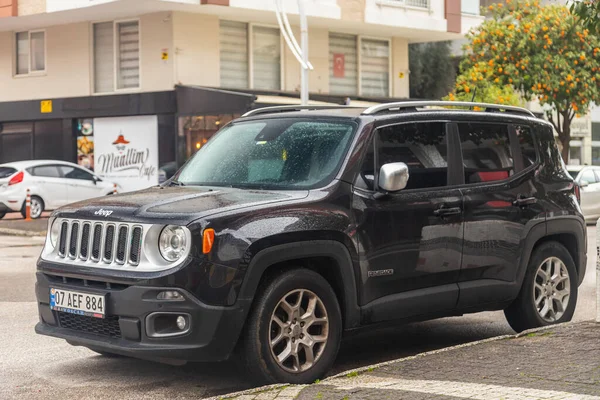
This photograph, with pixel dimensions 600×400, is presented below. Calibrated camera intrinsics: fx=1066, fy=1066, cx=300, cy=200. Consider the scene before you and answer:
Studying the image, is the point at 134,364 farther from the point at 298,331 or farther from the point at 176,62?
the point at 176,62

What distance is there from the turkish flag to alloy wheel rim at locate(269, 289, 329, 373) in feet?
85.3

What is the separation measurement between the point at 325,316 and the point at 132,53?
78.7 ft

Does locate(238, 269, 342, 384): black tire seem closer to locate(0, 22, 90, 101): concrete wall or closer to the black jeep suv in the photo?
the black jeep suv

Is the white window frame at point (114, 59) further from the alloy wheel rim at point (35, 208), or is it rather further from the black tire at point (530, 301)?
the black tire at point (530, 301)

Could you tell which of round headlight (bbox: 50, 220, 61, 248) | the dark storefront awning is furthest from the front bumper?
the dark storefront awning

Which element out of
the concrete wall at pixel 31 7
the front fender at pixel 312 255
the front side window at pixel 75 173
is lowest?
the front fender at pixel 312 255

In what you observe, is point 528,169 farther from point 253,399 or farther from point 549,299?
point 253,399

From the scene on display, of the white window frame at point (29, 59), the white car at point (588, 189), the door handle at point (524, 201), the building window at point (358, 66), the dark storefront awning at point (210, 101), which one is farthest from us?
the building window at point (358, 66)

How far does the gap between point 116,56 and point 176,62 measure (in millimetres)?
2409

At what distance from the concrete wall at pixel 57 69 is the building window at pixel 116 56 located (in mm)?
326

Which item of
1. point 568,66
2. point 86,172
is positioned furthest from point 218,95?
point 568,66

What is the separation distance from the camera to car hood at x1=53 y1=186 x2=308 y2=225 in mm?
6434

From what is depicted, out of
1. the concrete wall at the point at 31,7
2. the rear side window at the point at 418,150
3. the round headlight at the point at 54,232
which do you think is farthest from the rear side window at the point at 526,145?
the concrete wall at the point at 31,7

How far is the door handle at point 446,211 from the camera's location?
759 cm
